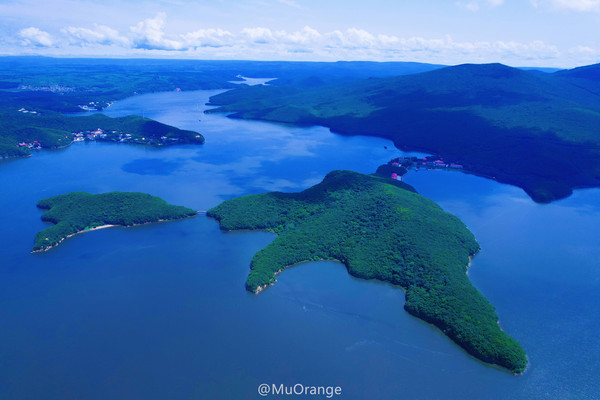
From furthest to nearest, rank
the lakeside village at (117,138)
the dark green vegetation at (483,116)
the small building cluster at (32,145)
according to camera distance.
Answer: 1. the lakeside village at (117,138)
2. the small building cluster at (32,145)
3. the dark green vegetation at (483,116)

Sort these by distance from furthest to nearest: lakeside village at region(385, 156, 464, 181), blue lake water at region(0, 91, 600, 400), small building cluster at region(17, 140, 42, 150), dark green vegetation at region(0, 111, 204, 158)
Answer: dark green vegetation at region(0, 111, 204, 158)
small building cluster at region(17, 140, 42, 150)
lakeside village at region(385, 156, 464, 181)
blue lake water at region(0, 91, 600, 400)

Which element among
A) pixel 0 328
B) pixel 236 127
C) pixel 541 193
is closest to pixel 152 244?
pixel 0 328

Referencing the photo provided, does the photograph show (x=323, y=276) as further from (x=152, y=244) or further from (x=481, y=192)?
(x=481, y=192)

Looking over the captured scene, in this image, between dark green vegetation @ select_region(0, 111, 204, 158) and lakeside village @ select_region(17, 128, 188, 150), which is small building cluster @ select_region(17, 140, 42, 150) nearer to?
dark green vegetation @ select_region(0, 111, 204, 158)

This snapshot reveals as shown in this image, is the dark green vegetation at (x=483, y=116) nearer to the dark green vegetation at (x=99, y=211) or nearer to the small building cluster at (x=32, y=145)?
the dark green vegetation at (x=99, y=211)

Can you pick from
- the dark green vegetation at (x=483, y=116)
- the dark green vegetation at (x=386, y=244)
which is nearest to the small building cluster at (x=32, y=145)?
the dark green vegetation at (x=386, y=244)

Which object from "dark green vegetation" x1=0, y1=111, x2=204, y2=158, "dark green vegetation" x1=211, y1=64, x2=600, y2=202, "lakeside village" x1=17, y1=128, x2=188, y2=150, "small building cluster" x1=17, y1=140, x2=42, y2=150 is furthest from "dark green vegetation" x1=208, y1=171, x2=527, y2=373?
"small building cluster" x1=17, y1=140, x2=42, y2=150
